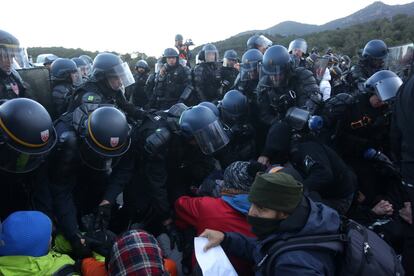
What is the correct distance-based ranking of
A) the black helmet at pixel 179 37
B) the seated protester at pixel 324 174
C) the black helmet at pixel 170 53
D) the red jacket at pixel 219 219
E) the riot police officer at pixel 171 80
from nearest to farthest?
the red jacket at pixel 219 219, the seated protester at pixel 324 174, the riot police officer at pixel 171 80, the black helmet at pixel 170 53, the black helmet at pixel 179 37

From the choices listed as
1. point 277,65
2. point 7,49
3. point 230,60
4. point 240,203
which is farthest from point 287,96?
point 230,60

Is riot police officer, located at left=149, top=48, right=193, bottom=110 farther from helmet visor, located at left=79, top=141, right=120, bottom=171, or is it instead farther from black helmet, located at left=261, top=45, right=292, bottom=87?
helmet visor, located at left=79, top=141, right=120, bottom=171

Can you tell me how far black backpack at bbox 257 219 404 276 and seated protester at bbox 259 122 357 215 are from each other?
104 cm

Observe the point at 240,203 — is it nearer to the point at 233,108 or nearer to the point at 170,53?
the point at 233,108

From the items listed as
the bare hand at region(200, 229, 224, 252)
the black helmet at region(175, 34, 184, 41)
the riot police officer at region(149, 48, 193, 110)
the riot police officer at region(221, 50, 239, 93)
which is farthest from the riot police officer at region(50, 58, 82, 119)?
the black helmet at region(175, 34, 184, 41)

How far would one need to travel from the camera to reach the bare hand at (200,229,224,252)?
206cm

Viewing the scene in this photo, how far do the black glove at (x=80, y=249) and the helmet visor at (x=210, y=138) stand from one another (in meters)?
1.15

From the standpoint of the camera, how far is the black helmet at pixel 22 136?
228 centimetres

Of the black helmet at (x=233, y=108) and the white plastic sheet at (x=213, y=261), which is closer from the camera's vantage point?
the white plastic sheet at (x=213, y=261)

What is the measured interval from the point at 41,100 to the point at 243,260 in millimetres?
3743

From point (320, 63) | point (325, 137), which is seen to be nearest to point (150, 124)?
point (325, 137)

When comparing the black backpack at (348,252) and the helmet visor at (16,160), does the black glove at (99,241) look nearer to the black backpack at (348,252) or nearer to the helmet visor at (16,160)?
the helmet visor at (16,160)

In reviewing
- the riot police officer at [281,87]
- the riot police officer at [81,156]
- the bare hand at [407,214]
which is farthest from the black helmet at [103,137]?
the bare hand at [407,214]

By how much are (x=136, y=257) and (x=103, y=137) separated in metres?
1.04
